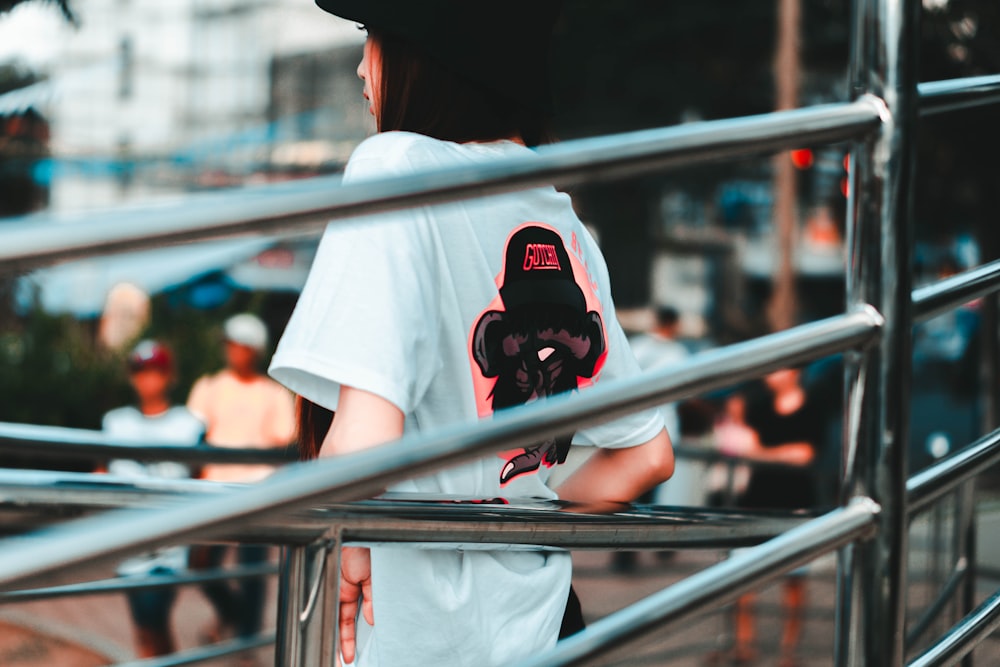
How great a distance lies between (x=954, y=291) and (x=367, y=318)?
2.29 feet

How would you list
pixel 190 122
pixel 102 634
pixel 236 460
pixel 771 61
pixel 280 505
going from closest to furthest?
pixel 280 505
pixel 236 460
pixel 102 634
pixel 771 61
pixel 190 122

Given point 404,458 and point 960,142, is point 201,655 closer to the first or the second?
point 404,458

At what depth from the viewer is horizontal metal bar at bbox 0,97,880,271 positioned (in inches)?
28.3

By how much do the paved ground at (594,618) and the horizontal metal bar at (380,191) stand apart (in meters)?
4.72

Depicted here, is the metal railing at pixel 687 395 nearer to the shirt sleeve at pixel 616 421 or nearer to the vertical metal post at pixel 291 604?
the vertical metal post at pixel 291 604

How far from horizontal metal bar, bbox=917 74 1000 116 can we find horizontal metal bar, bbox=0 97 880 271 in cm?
14

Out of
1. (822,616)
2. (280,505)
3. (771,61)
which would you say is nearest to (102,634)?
(822,616)

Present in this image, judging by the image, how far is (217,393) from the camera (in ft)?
22.0

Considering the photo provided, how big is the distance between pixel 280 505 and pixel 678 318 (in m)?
9.16

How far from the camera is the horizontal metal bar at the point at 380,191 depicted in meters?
0.72

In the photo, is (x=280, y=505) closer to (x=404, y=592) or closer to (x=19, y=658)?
(x=404, y=592)

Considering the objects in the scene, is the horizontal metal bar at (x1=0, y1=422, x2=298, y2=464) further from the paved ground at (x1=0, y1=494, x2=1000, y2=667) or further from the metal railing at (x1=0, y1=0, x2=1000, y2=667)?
the paved ground at (x1=0, y1=494, x2=1000, y2=667)

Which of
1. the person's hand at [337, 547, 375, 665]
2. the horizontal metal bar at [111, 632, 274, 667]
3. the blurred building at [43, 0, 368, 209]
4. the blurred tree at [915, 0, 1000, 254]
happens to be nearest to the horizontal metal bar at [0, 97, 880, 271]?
the person's hand at [337, 547, 375, 665]

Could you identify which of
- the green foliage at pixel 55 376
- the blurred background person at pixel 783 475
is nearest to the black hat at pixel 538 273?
the blurred background person at pixel 783 475
